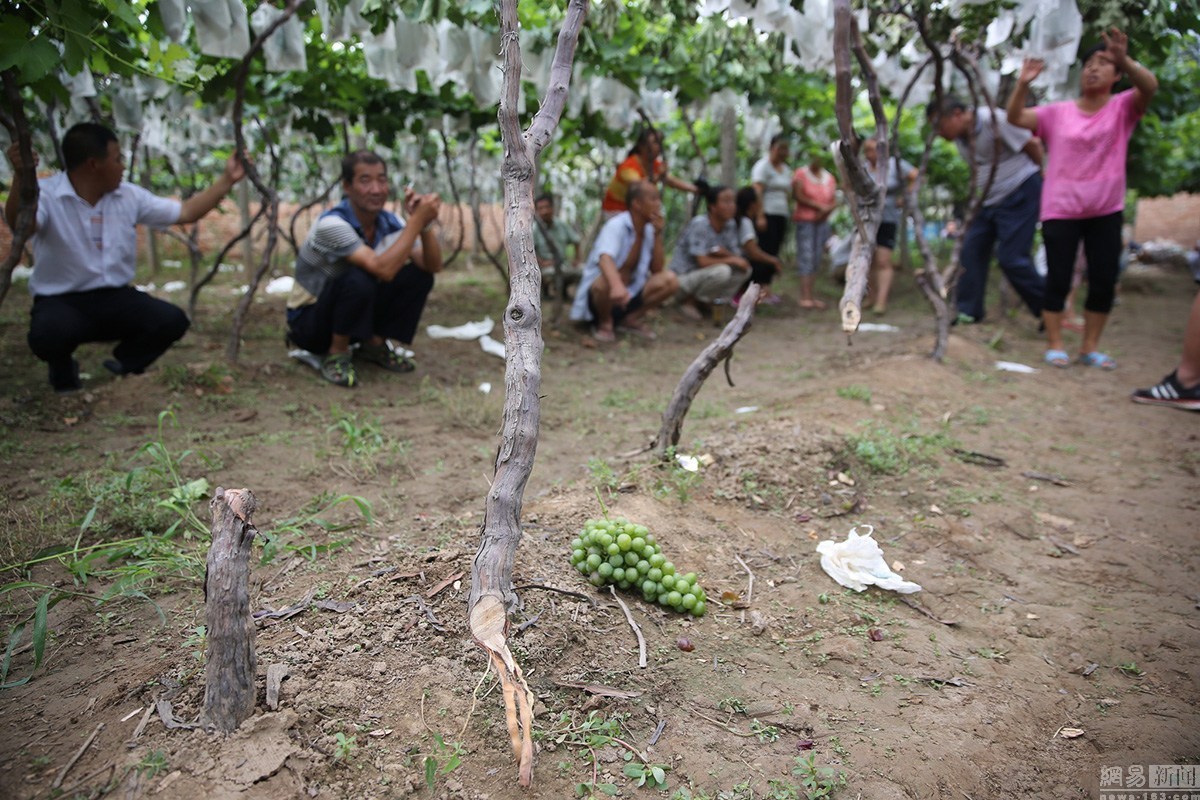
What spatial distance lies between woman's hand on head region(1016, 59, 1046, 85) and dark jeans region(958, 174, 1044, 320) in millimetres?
1153

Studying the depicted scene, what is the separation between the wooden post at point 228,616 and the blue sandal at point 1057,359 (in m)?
4.89

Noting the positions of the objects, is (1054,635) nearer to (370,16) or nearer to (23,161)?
(370,16)

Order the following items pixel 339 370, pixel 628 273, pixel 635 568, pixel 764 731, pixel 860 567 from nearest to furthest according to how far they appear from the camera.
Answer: pixel 764 731 → pixel 635 568 → pixel 860 567 → pixel 339 370 → pixel 628 273

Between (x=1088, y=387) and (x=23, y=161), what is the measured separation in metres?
5.36

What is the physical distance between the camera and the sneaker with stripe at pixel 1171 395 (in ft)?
12.7

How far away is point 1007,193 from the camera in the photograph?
5.00m

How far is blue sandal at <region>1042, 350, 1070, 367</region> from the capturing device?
4.71 metres

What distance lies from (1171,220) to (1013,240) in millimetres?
18386

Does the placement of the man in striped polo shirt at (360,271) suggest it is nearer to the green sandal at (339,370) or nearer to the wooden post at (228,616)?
the green sandal at (339,370)

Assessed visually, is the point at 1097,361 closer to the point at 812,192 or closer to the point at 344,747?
the point at 812,192

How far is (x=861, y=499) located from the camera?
2.69 m

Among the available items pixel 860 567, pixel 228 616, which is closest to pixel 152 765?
pixel 228 616

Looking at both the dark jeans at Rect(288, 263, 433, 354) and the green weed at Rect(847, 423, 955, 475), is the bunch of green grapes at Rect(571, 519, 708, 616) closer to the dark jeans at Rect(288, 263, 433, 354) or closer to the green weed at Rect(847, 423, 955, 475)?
the green weed at Rect(847, 423, 955, 475)

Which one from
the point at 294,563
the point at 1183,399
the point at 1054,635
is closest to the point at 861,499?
the point at 1054,635
